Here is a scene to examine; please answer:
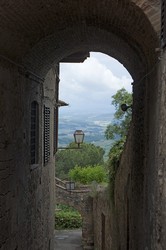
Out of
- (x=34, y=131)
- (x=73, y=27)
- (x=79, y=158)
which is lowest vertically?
(x=79, y=158)

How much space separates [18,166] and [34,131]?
90.0 inches

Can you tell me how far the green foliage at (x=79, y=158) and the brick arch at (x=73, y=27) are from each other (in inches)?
1726

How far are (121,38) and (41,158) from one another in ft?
14.2

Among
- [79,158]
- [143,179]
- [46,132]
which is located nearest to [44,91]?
[46,132]

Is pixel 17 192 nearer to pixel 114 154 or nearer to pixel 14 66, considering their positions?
pixel 14 66

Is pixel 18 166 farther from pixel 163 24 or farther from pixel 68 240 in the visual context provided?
pixel 68 240

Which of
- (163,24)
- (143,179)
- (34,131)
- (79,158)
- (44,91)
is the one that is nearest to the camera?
(163,24)

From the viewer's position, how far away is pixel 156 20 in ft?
15.1

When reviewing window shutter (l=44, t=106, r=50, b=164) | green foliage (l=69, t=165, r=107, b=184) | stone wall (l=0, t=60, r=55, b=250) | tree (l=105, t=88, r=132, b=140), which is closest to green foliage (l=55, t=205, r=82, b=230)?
tree (l=105, t=88, r=132, b=140)

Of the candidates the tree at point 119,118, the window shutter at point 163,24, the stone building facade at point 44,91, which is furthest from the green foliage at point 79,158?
the window shutter at point 163,24

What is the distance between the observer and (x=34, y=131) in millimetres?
9570

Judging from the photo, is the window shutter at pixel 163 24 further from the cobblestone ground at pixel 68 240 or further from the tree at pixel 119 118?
the tree at pixel 119 118

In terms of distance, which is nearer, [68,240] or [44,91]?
[44,91]

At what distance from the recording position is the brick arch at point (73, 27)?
16.4ft
